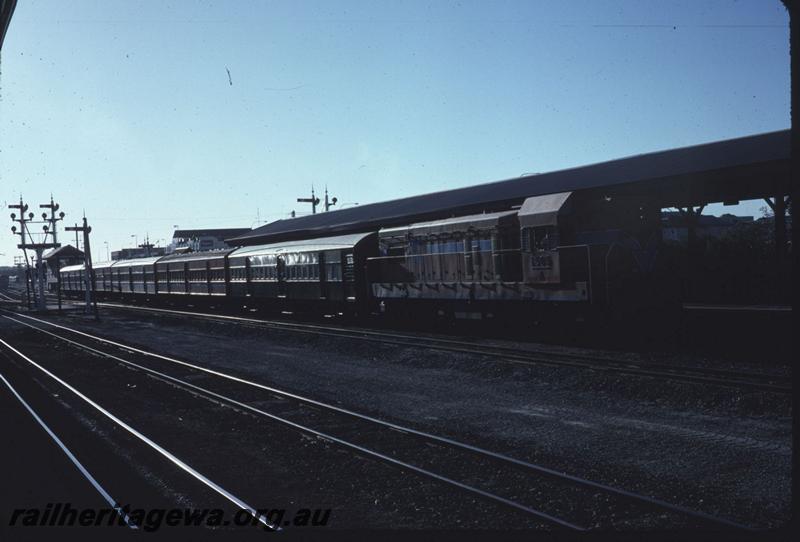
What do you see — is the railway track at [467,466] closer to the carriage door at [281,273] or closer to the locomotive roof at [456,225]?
the locomotive roof at [456,225]

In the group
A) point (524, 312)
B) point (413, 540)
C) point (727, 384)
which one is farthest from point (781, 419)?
point (524, 312)

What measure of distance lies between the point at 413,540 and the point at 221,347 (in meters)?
18.0

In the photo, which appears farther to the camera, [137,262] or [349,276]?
[137,262]

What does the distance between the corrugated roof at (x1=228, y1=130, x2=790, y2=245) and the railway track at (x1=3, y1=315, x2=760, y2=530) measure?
1211 centimetres

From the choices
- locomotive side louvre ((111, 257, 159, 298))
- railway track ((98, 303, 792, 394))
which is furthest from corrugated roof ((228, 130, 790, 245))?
locomotive side louvre ((111, 257, 159, 298))

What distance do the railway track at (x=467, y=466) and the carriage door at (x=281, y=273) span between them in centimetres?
1662

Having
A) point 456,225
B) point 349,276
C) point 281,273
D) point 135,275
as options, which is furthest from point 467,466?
point 135,275

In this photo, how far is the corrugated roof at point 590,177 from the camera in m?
19.4

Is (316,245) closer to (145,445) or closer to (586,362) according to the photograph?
(586,362)

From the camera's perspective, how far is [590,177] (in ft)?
79.6

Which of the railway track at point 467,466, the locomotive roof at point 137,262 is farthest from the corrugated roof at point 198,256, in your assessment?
the railway track at point 467,466

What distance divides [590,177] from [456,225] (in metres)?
5.58

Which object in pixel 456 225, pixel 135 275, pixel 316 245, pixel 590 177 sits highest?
pixel 590 177

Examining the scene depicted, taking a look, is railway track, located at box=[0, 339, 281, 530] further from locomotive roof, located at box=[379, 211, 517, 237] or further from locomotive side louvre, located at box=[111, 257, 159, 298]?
locomotive side louvre, located at box=[111, 257, 159, 298]
